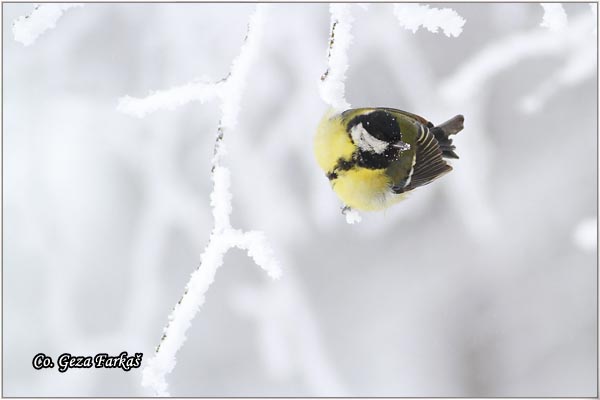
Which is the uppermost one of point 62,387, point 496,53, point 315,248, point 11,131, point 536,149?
point 496,53

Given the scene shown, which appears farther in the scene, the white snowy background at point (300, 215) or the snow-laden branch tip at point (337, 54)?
the white snowy background at point (300, 215)

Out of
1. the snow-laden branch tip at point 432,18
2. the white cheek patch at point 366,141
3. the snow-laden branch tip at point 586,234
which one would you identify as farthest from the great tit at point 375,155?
the snow-laden branch tip at point 586,234

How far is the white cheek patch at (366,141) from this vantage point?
3.66 feet

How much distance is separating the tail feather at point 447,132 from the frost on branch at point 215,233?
67cm

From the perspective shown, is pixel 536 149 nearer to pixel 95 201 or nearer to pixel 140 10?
pixel 140 10

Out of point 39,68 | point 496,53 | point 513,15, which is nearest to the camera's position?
point 496,53

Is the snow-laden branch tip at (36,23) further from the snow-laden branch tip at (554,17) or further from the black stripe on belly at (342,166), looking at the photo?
the snow-laden branch tip at (554,17)

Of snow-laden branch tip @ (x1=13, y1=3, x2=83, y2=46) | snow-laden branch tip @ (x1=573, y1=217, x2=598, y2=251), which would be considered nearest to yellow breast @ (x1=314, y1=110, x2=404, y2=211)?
snow-laden branch tip @ (x1=13, y1=3, x2=83, y2=46)

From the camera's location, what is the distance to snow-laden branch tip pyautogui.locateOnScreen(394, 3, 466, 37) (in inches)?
30.0

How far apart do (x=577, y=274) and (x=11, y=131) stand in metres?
1.89

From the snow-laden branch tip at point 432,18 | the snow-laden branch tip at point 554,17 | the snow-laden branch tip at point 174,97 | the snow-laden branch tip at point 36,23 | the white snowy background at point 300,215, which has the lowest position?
the white snowy background at point 300,215

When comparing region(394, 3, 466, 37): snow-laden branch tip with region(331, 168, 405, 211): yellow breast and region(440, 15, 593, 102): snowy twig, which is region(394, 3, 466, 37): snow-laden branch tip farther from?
region(440, 15, 593, 102): snowy twig

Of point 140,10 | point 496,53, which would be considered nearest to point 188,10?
point 140,10

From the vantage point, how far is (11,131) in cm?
139
